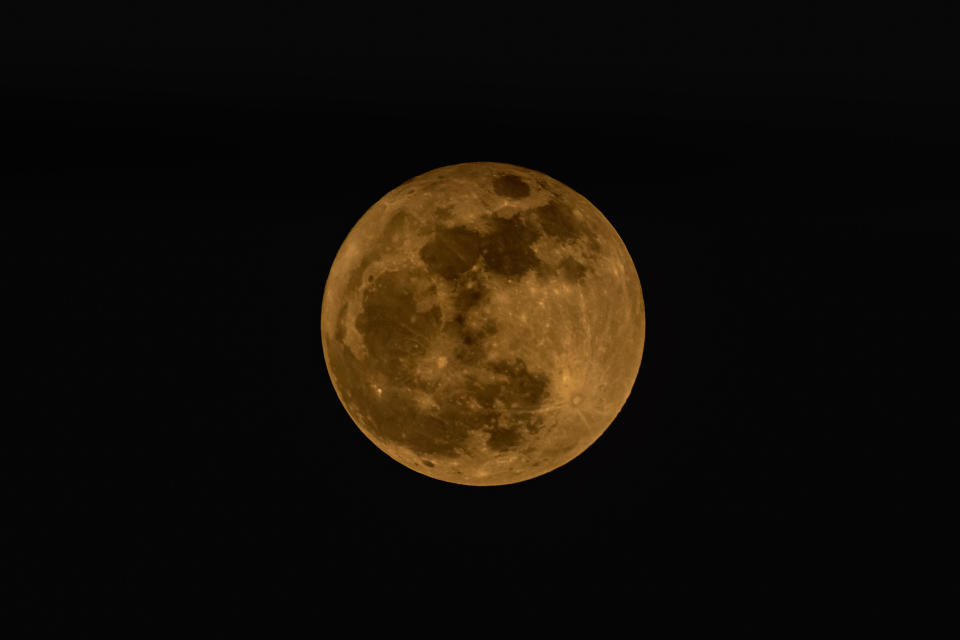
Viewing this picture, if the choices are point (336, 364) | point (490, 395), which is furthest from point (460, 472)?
point (336, 364)

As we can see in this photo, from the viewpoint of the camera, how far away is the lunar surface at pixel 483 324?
3.28 metres

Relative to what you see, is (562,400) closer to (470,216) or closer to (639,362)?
(639,362)

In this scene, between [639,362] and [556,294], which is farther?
[639,362]

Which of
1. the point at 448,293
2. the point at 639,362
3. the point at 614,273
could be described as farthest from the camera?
the point at 639,362

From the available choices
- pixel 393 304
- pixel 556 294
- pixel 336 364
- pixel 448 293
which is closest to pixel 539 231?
pixel 556 294

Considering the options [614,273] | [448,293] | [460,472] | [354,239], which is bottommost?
[460,472]

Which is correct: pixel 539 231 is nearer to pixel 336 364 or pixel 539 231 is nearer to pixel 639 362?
pixel 639 362

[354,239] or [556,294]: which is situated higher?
[354,239]

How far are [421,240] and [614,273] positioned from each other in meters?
1.08

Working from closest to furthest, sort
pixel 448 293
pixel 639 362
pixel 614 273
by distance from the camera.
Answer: pixel 448 293
pixel 614 273
pixel 639 362

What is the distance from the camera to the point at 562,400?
343 centimetres

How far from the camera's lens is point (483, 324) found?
10.6 feet

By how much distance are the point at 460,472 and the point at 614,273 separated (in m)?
1.41

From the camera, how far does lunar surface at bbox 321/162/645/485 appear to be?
328cm
